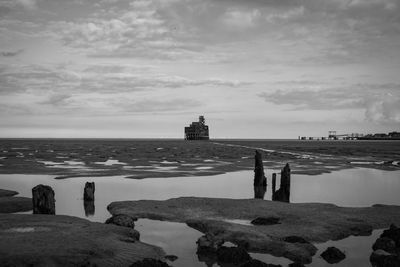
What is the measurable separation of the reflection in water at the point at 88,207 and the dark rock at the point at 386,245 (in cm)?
1136

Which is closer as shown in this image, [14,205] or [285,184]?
[14,205]

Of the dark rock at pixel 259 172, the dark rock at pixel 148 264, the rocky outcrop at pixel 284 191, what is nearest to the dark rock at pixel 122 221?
the dark rock at pixel 148 264

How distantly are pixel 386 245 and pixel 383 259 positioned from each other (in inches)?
47.5

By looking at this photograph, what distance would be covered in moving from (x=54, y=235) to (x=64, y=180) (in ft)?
58.8

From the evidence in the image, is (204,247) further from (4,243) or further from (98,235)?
(4,243)

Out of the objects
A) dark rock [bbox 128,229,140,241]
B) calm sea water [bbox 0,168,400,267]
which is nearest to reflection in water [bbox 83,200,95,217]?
calm sea water [bbox 0,168,400,267]

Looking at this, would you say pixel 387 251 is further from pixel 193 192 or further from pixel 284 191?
pixel 193 192

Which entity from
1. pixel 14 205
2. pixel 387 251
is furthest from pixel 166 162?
pixel 387 251

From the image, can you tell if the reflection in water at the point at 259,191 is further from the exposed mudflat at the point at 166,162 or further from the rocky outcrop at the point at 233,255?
the rocky outcrop at the point at 233,255

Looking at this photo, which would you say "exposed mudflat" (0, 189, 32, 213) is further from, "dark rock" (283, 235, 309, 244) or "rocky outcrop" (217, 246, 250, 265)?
"dark rock" (283, 235, 309, 244)

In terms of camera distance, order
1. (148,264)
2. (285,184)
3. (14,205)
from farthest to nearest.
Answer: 1. (285,184)
2. (14,205)
3. (148,264)

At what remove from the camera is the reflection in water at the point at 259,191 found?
23.7 m

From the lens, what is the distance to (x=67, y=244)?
1120 centimetres

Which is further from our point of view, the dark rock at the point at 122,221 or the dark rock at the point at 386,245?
the dark rock at the point at 122,221
